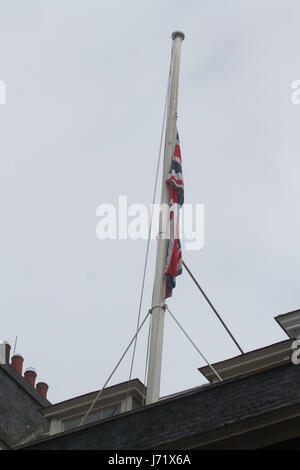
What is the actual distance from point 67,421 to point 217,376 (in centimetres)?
409

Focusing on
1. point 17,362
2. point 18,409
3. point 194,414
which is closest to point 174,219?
point 194,414

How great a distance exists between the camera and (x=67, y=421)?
25.2 meters

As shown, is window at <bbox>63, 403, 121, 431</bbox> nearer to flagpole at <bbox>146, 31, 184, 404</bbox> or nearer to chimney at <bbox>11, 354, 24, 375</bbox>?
flagpole at <bbox>146, 31, 184, 404</bbox>

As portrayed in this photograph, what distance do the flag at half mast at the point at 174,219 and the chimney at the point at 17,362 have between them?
8.82m

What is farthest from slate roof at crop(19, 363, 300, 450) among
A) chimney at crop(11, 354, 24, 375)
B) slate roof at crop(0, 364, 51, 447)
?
chimney at crop(11, 354, 24, 375)

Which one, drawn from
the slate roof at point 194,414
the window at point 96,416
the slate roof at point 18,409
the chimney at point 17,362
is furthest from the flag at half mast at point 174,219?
the chimney at point 17,362

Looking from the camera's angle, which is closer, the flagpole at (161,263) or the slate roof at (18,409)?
the flagpole at (161,263)

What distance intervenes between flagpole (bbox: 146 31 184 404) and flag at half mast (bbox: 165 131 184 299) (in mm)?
86

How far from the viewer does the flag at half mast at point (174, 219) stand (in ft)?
79.4

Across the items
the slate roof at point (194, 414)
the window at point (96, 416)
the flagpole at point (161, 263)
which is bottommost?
the slate roof at point (194, 414)

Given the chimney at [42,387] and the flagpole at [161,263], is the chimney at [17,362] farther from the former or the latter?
the flagpole at [161,263]

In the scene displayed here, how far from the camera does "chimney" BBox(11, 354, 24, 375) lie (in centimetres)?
3234
